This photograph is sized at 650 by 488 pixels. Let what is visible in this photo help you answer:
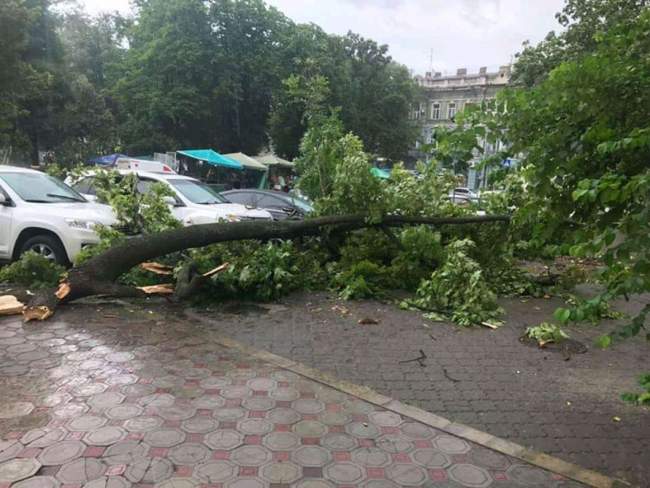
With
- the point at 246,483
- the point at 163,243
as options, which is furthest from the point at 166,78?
the point at 246,483

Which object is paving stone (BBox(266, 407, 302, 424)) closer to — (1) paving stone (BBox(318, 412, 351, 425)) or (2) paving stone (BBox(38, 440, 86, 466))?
(1) paving stone (BBox(318, 412, 351, 425))

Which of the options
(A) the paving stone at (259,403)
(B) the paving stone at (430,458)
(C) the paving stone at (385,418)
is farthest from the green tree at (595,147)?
(A) the paving stone at (259,403)

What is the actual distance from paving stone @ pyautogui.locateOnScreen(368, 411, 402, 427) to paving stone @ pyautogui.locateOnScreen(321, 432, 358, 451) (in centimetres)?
31

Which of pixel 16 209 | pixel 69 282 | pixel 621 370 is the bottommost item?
pixel 621 370

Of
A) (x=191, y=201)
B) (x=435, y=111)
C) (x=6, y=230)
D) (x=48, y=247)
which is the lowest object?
(x=48, y=247)

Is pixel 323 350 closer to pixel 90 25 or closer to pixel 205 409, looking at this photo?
pixel 205 409

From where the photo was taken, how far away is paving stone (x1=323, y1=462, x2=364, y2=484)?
3023mm

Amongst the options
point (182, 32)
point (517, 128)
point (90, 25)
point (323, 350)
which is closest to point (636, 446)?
point (517, 128)

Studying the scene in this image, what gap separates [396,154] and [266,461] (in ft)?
139

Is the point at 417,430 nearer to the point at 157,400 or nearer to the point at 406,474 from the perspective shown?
the point at 406,474

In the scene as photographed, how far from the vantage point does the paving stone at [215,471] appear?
2953 millimetres

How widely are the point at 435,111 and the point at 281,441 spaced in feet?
208

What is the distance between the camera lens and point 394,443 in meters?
3.45

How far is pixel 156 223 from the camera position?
777 centimetres
